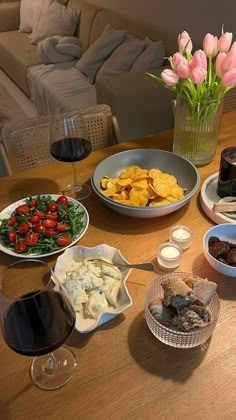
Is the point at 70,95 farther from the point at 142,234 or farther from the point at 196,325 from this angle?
the point at 196,325

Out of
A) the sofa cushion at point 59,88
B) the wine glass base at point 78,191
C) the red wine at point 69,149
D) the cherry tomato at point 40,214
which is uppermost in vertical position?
the red wine at point 69,149

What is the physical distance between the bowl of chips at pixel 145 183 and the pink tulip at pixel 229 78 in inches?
9.8

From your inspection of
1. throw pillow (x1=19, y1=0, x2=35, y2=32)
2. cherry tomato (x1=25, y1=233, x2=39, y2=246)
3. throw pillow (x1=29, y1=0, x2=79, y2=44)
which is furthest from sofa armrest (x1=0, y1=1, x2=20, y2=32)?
cherry tomato (x1=25, y1=233, x2=39, y2=246)

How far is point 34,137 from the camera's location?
144 cm

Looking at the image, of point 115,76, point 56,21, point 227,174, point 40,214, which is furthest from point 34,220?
point 56,21

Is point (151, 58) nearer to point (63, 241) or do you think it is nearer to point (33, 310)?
point (63, 241)

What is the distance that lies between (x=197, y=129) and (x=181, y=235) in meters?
0.41

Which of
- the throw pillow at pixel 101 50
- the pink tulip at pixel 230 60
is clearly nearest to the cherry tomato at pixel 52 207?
the pink tulip at pixel 230 60

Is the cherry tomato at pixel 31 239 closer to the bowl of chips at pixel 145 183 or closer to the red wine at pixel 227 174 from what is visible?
the bowl of chips at pixel 145 183

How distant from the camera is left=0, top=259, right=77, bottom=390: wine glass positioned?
56 cm

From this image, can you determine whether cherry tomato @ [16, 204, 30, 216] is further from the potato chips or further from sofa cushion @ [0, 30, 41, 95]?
sofa cushion @ [0, 30, 41, 95]

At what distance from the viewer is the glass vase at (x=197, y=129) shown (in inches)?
45.0

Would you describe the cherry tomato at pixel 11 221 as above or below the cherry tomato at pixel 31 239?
above

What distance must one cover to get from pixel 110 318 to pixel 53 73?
121 inches
